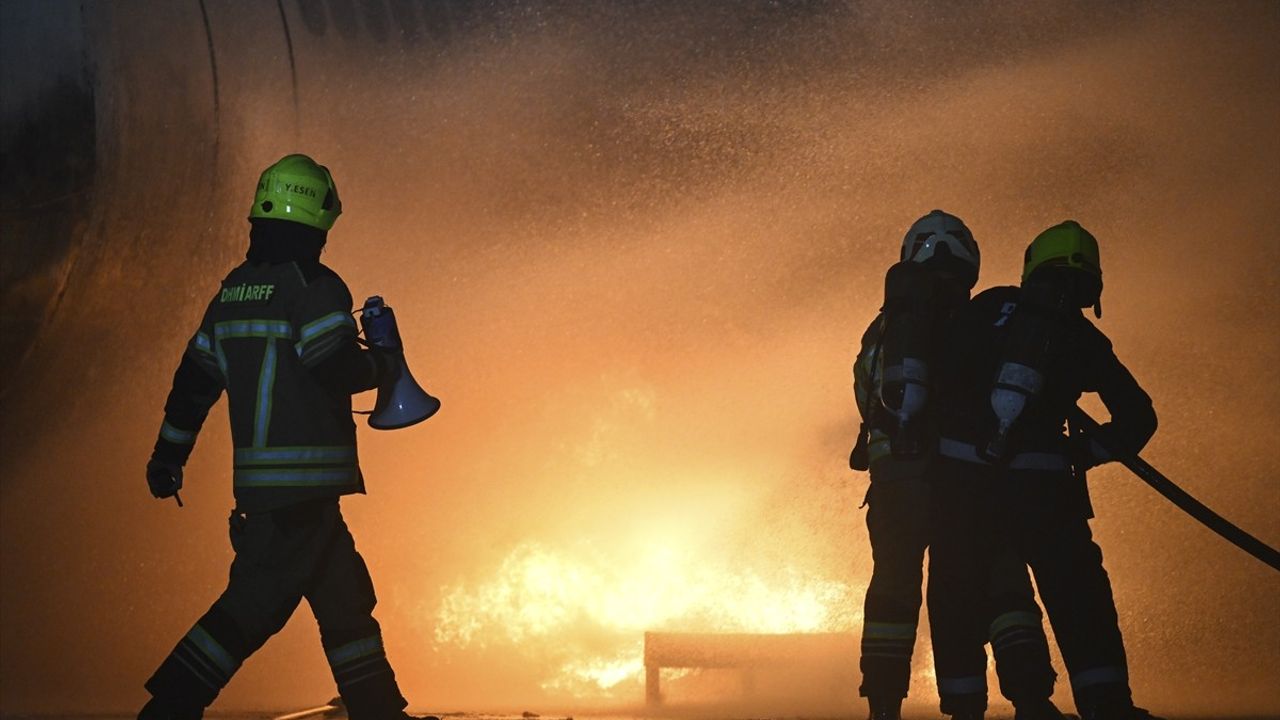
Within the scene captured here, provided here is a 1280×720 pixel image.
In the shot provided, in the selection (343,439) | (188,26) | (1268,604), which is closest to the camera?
(343,439)

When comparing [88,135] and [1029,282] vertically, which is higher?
[88,135]

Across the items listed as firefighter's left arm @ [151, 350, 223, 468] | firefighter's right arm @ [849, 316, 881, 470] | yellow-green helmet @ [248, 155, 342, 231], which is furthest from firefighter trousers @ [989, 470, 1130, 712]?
firefighter's left arm @ [151, 350, 223, 468]

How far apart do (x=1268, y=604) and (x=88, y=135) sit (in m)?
5.77

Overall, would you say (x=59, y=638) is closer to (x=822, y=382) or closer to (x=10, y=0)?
(x=10, y=0)

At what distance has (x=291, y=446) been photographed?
12.5ft

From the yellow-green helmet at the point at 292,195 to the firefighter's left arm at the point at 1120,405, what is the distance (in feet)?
7.12

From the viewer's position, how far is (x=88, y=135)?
732 cm

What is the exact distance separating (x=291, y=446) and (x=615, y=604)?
2.82 m

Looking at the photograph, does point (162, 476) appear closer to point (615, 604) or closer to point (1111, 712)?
point (1111, 712)

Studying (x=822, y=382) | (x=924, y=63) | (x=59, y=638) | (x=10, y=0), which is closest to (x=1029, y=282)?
(x=822, y=382)

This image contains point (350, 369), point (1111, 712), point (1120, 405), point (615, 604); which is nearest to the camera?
point (350, 369)

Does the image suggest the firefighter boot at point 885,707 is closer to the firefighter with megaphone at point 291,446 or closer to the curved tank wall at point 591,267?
the firefighter with megaphone at point 291,446

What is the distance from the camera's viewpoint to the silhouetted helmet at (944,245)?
4.59 meters

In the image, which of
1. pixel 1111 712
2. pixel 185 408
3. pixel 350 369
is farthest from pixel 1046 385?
pixel 185 408
